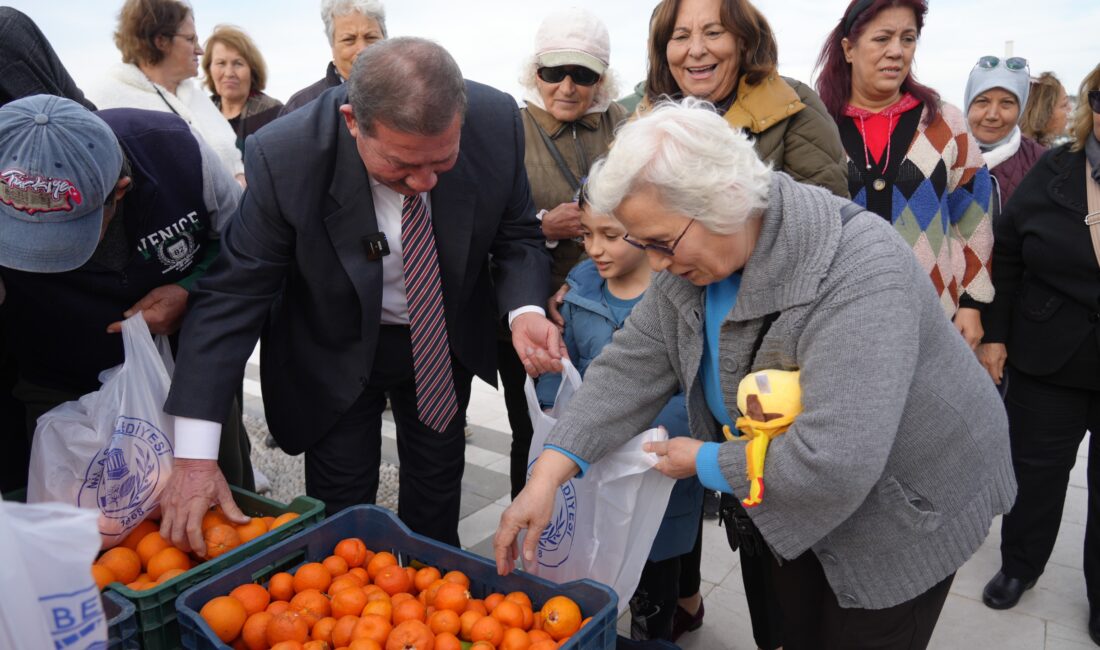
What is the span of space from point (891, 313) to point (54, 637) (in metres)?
1.32

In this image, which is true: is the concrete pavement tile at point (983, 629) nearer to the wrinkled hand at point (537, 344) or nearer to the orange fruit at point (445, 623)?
the wrinkled hand at point (537, 344)

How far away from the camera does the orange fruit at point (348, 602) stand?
156cm

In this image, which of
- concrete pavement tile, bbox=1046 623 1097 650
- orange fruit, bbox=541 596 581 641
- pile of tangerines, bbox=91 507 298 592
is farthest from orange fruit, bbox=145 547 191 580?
concrete pavement tile, bbox=1046 623 1097 650

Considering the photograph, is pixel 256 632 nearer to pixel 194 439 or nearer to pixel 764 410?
pixel 194 439

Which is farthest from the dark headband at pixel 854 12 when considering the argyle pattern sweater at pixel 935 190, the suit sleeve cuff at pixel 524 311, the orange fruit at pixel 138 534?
the orange fruit at pixel 138 534

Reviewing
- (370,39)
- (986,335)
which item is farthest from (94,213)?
(986,335)

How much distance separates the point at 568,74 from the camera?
262cm

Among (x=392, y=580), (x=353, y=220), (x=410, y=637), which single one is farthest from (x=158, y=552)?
(x=353, y=220)

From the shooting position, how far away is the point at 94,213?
5.20 feet

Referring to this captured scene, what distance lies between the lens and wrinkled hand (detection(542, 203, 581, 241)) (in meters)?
2.51

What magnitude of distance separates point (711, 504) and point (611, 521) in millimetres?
1518

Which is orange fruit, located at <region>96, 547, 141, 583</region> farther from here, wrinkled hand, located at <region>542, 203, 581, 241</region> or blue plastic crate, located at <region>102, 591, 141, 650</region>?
wrinkled hand, located at <region>542, 203, 581, 241</region>

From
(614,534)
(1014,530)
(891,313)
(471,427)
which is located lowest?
(471,427)

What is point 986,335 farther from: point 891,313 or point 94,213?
point 94,213
